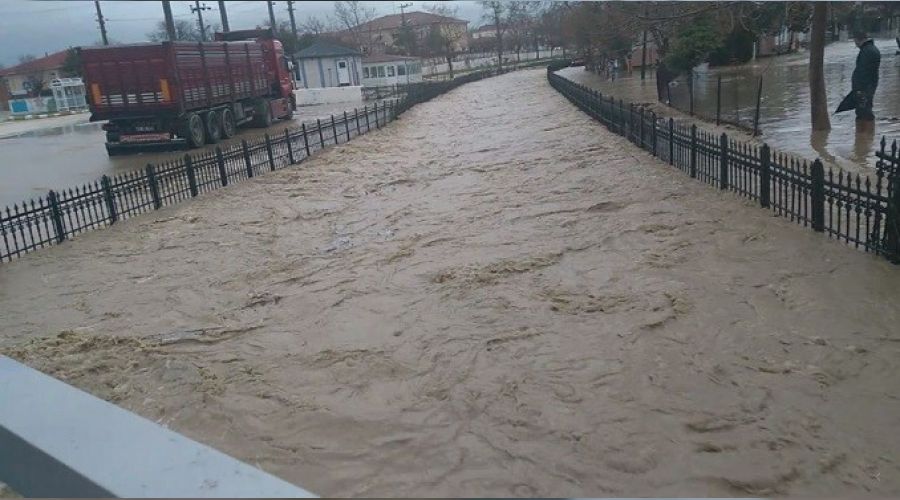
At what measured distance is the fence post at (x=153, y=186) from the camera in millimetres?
13523

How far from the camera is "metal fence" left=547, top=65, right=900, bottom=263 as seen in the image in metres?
7.17

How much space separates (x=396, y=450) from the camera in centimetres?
476

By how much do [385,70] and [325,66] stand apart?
364 inches

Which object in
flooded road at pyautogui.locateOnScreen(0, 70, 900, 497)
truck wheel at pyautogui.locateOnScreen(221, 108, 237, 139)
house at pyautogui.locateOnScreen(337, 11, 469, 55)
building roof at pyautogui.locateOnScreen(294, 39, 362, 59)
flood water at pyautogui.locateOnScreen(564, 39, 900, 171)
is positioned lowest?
flooded road at pyautogui.locateOnScreen(0, 70, 900, 497)

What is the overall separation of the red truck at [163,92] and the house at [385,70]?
35.2m

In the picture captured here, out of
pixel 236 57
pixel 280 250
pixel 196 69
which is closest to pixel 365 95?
pixel 236 57

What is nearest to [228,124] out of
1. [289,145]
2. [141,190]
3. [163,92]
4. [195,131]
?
[195,131]

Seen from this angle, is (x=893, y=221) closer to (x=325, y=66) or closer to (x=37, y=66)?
(x=37, y=66)

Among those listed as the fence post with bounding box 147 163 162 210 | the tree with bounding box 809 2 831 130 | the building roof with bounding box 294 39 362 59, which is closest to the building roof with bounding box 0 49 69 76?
the fence post with bounding box 147 163 162 210

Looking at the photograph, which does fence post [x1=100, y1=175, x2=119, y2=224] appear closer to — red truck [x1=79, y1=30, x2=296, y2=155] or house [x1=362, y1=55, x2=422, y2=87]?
red truck [x1=79, y1=30, x2=296, y2=155]

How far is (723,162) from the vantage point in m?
10.9

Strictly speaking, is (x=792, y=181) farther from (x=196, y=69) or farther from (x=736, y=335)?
(x=196, y=69)

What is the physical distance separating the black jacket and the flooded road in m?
5.53

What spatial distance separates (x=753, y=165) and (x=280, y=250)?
6708 mm
